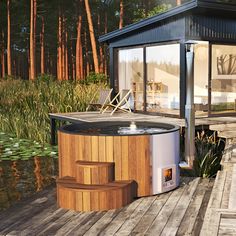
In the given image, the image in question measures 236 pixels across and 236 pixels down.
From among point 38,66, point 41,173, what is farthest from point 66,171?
point 38,66

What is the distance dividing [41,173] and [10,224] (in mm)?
3767

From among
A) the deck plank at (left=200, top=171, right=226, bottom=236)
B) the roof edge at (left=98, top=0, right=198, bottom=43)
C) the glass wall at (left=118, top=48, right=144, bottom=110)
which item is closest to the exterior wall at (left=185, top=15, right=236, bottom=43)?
the roof edge at (left=98, top=0, right=198, bottom=43)

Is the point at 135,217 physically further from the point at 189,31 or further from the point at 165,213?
the point at 189,31

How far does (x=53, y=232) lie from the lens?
3973mm

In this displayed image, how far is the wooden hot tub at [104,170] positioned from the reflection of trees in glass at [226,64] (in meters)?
6.00

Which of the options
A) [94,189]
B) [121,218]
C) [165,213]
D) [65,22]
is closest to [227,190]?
[165,213]

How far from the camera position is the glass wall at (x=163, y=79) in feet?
32.6

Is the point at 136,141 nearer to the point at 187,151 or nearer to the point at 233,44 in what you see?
the point at 187,151

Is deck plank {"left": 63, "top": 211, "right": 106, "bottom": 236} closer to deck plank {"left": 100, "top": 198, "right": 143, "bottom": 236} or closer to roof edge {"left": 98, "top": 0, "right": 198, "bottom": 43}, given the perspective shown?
deck plank {"left": 100, "top": 198, "right": 143, "bottom": 236}

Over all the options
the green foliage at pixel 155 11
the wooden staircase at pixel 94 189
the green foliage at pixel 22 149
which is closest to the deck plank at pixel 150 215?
the wooden staircase at pixel 94 189

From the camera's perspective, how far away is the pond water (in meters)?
6.54

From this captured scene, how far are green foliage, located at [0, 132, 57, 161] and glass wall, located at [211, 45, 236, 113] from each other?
3.96 m

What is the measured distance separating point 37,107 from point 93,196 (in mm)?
8419

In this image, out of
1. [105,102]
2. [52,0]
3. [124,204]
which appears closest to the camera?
[124,204]
